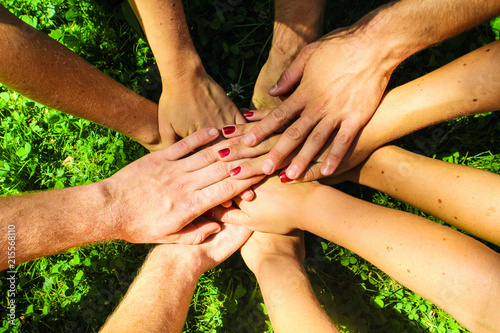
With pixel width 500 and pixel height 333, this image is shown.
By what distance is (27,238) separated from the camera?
4.90 ft

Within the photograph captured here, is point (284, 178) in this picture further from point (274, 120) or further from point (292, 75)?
point (292, 75)

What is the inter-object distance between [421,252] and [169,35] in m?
1.57

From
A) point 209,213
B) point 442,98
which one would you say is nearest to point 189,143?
point 209,213

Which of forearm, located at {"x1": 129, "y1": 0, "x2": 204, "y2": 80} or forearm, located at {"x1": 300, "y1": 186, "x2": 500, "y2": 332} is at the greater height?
forearm, located at {"x1": 129, "y1": 0, "x2": 204, "y2": 80}

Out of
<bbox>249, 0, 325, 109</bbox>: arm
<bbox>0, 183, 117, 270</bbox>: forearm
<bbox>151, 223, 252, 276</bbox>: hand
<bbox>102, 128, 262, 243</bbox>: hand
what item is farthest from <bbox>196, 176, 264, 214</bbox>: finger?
<bbox>249, 0, 325, 109</bbox>: arm

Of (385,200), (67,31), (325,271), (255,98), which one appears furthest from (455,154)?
(67,31)

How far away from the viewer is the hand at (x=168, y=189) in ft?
5.94

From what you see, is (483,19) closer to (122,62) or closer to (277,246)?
(277,246)

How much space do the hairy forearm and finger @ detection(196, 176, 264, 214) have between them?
994 millimetres

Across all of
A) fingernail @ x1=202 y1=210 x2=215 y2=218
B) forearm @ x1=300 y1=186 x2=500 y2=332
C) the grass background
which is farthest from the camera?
the grass background

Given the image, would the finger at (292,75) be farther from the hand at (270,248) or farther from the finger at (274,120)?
the hand at (270,248)

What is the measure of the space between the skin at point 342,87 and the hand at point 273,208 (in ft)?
0.35

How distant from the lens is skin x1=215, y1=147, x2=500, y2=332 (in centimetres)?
126

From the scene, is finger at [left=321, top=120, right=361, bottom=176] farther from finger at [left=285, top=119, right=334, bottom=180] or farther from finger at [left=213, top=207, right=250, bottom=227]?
finger at [left=213, top=207, right=250, bottom=227]
